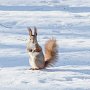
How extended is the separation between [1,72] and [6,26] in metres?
7.90

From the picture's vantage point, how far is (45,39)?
12453 mm

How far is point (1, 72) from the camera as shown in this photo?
7156mm

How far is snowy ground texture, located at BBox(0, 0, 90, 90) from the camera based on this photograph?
6.51m

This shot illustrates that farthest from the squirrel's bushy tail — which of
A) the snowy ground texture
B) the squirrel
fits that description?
the snowy ground texture

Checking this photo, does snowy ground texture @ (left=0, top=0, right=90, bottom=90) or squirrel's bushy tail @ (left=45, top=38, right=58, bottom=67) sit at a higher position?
squirrel's bushy tail @ (left=45, top=38, right=58, bottom=67)

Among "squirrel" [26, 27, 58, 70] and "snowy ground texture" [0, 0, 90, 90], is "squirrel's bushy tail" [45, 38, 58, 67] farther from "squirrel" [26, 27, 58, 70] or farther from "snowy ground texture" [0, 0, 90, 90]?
"snowy ground texture" [0, 0, 90, 90]

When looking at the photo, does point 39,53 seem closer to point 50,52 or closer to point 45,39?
point 50,52

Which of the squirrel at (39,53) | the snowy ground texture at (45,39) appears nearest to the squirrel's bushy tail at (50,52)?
the squirrel at (39,53)

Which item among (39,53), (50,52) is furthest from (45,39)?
(39,53)

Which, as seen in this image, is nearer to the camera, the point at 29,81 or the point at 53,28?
the point at 29,81

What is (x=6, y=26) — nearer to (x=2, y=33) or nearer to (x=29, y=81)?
(x=2, y=33)

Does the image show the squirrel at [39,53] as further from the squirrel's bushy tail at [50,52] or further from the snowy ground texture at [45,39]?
the snowy ground texture at [45,39]

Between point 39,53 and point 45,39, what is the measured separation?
5129 mm

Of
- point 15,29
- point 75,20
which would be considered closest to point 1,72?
point 15,29
